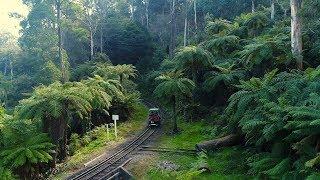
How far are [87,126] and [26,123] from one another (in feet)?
23.1

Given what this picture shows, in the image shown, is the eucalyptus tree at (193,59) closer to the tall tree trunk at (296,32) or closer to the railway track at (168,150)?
the railway track at (168,150)

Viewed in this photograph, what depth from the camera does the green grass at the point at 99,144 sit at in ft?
57.6

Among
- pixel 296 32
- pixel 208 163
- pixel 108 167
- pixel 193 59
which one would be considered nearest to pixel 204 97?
pixel 193 59

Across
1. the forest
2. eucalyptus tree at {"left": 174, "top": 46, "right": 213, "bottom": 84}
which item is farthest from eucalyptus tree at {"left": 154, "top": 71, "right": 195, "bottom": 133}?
eucalyptus tree at {"left": 174, "top": 46, "right": 213, "bottom": 84}

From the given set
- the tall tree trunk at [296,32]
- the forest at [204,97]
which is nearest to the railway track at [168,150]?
the forest at [204,97]

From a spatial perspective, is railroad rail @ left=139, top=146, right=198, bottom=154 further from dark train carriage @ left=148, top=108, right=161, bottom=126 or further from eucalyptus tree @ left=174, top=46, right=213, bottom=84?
eucalyptus tree @ left=174, top=46, right=213, bottom=84

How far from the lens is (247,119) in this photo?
13.1 meters

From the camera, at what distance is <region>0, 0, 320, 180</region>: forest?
11.6m

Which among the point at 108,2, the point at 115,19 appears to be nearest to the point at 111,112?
the point at 115,19

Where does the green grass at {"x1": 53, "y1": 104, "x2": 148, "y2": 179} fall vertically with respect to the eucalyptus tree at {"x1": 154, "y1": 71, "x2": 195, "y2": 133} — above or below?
below

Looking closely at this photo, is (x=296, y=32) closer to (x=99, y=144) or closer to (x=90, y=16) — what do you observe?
(x=99, y=144)

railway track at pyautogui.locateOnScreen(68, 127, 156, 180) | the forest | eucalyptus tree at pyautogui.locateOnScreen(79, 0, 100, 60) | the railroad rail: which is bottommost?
railway track at pyautogui.locateOnScreen(68, 127, 156, 180)

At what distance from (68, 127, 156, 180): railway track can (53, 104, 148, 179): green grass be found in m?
1.01

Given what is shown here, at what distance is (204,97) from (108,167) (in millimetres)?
11702
